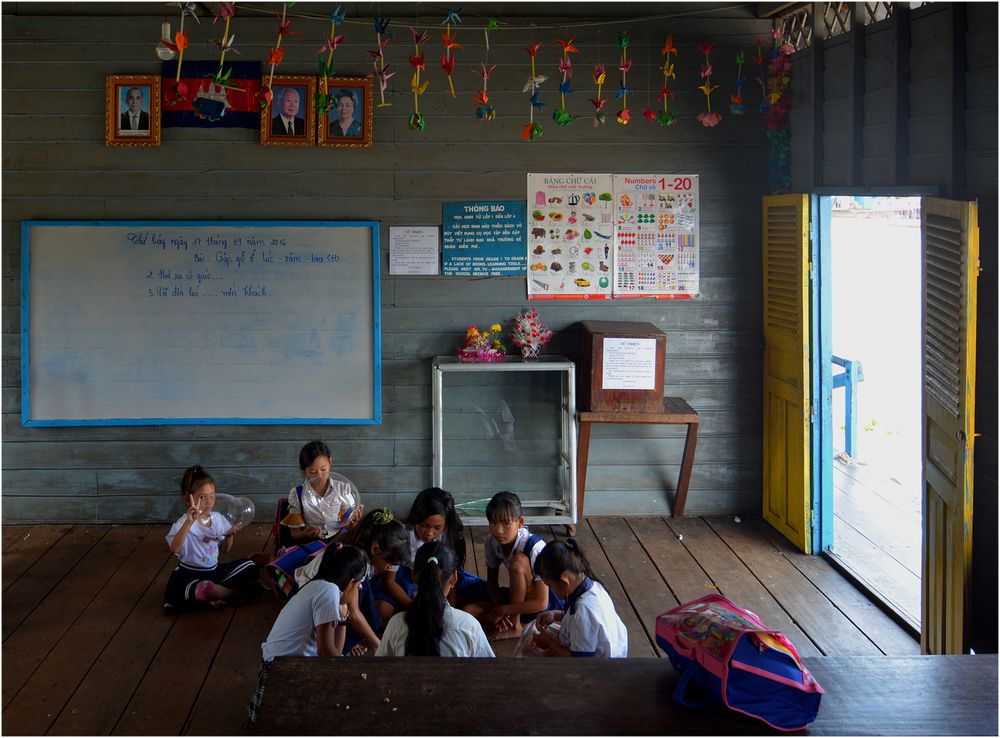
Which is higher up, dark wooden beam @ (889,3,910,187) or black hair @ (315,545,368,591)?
dark wooden beam @ (889,3,910,187)

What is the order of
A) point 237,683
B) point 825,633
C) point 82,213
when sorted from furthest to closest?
point 82,213 < point 825,633 < point 237,683

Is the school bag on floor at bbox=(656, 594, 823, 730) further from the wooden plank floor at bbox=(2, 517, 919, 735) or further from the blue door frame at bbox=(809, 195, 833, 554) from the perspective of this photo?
the blue door frame at bbox=(809, 195, 833, 554)

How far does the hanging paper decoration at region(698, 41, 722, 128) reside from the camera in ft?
18.4

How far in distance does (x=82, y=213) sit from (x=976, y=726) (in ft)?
17.5

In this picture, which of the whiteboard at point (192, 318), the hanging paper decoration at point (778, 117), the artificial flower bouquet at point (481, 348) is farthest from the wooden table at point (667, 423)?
the hanging paper decoration at point (778, 117)

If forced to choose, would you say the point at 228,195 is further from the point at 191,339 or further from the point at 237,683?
the point at 237,683

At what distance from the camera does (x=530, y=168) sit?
5969mm

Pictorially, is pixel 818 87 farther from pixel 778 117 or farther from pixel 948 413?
pixel 948 413

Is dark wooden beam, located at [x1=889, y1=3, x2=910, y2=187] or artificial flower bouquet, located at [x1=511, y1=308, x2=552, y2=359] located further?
artificial flower bouquet, located at [x1=511, y1=308, x2=552, y2=359]

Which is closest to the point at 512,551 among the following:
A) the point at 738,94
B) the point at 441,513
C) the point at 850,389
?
the point at 441,513

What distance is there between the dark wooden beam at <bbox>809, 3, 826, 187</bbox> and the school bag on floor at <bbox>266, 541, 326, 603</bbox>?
10.4 feet

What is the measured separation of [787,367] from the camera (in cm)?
573

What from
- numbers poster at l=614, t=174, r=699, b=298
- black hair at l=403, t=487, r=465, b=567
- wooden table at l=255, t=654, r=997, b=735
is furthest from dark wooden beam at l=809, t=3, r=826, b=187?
wooden table at l=255, t=654, r=997, b=735

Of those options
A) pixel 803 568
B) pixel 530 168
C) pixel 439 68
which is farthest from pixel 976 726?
pixel 439 68
